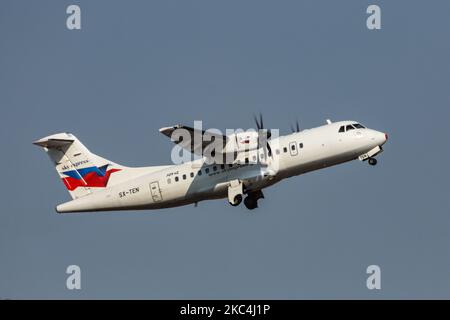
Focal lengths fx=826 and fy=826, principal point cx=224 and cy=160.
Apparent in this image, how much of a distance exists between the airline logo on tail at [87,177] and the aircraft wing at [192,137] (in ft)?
13.4

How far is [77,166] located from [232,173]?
661 centimetres

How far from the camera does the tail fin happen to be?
110 ft

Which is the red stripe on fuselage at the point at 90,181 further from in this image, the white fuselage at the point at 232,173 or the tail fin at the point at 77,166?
the white fuselage at the point at 232,173

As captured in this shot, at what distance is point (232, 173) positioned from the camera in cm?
3183

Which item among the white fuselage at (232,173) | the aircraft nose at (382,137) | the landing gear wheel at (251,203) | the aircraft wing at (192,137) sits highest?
the aircraft wing at (192,137)

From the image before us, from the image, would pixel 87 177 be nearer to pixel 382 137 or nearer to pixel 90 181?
pixel 90 181

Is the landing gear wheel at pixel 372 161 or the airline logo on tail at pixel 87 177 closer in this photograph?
the landing gear wheel at pixel 372 161

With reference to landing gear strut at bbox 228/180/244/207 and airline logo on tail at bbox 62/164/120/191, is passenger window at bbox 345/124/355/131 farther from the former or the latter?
airline logo on tail at bbox 62/164/120/191

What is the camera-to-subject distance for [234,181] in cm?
3169

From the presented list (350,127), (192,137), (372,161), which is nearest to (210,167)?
(192,137)

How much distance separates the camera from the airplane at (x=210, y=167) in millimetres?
30719

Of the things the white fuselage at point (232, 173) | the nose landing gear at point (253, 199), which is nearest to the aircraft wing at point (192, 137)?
the white fuselage at point (232, 173)

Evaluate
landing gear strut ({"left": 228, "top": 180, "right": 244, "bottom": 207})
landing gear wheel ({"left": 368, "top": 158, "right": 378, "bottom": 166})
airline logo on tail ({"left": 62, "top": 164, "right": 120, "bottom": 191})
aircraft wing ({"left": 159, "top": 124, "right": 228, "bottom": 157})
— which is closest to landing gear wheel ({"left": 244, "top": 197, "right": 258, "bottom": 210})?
landing gear strut ({"left": 228, "top": 180, "right": 244, "bottom": 207})
